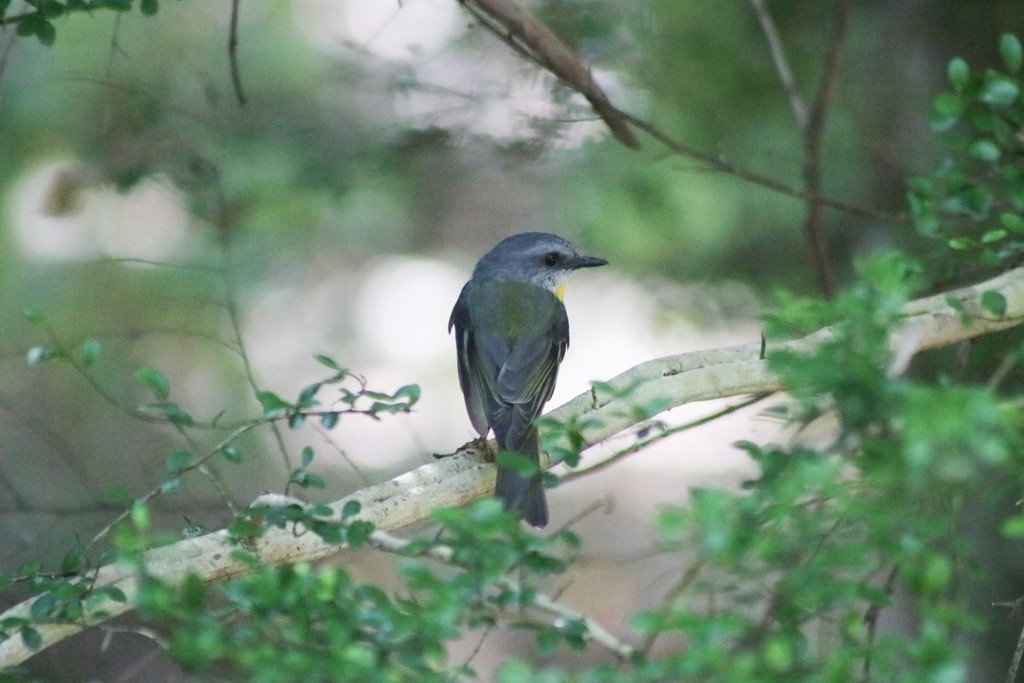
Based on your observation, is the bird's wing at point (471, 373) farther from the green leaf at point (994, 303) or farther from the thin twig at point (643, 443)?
the green leaf at point (994, 303)

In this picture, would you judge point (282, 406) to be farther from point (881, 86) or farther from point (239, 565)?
point (881, 86)

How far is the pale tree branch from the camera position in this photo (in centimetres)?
303

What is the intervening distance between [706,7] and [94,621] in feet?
18.1

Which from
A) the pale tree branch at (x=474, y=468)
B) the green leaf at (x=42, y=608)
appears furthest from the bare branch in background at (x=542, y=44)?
the green leaf at (x=42, y=608)

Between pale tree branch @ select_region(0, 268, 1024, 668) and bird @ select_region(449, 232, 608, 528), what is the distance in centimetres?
35

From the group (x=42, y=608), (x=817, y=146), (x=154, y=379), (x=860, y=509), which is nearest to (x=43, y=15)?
(x=154, y=379)

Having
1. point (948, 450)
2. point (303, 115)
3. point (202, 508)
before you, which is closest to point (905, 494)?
point (948, 450)

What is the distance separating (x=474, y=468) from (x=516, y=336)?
5.32 feet

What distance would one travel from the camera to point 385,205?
833 centimetres

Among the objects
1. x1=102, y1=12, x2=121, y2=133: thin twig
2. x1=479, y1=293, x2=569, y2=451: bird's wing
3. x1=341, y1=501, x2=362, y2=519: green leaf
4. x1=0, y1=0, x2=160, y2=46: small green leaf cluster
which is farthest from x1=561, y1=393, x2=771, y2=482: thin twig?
x1=102, y1=12, x2=121, y2=133: thin twig

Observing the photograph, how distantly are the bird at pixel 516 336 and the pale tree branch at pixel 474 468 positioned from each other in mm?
346

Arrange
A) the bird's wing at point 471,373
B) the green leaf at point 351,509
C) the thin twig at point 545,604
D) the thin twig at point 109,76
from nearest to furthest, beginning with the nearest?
the thin twig at point 545,604
the green leaf at point 351,509
the thin twig at point 109,76
the bird's wing at point 471,373

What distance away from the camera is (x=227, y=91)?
28.4 feet

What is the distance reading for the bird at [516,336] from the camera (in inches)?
184
